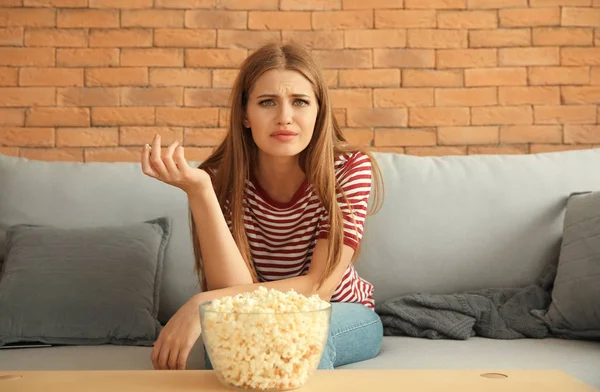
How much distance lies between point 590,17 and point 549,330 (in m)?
1.45

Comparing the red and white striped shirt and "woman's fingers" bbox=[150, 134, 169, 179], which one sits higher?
"woman's fingers" bbox=[150, 134, 169, 179]

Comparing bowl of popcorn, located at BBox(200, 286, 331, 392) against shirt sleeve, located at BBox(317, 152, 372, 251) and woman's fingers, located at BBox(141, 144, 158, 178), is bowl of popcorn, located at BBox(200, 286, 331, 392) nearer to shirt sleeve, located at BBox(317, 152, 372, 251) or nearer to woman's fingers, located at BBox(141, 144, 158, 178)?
woman's fingers, located at BBox(141, 144, 158, 178)

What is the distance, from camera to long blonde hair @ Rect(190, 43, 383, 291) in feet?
5.98

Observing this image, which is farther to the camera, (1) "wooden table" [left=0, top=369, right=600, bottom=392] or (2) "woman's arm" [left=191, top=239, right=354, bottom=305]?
(2) "woman's arm" [left=191, top=239, right=354, bottom=305]

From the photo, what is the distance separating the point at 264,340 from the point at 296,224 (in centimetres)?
92

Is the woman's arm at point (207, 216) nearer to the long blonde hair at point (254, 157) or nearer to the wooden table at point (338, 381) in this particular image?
the long blonde hair at point (254, 157)

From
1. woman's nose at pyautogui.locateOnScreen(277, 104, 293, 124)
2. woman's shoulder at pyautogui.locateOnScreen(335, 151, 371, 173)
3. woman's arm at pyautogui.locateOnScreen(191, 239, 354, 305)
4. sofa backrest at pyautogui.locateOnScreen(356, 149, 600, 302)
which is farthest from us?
sofa backrest at pyautogui.locateOnScreen(356, 149, 600, 302)

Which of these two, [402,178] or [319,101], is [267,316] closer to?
[319,101]

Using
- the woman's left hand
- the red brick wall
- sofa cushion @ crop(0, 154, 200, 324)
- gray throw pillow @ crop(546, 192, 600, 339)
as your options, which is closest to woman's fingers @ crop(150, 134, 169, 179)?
the woman's left hand

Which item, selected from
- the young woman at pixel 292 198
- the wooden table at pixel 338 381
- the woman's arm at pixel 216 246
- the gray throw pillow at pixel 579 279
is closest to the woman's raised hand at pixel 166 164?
the woman's arm at pixel 216 246

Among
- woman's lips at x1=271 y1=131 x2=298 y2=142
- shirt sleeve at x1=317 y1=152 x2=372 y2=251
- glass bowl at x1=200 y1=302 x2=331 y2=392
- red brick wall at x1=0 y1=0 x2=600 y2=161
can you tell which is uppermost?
red brick wall at x1=0 y1=0 x2=600 y2=161

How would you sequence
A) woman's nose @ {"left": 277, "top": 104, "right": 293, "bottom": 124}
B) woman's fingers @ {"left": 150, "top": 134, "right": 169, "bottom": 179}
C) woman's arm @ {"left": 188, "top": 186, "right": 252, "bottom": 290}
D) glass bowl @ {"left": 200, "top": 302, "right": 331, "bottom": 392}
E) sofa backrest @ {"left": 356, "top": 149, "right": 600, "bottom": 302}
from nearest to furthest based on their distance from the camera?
1. glass bowl @ {"left": 200, "top": 302, "right": 331, "bottom": 392}
2. woman's fingers @ {"left": 150, "top": 134, "right": 169, "bottom": 179}
3. woman's arm @ {"left": 188, "top": 186, "right": 252, "bottom": 290}
4. woman's nose @ {"left": 277, "top": 104, "right": 293, "bottom": 124}
5. sofa backrest @ {"left": 356, "top": 149, "right": 600, "bottom": 302}

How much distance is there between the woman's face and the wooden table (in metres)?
0.77

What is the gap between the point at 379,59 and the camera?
112 inches
